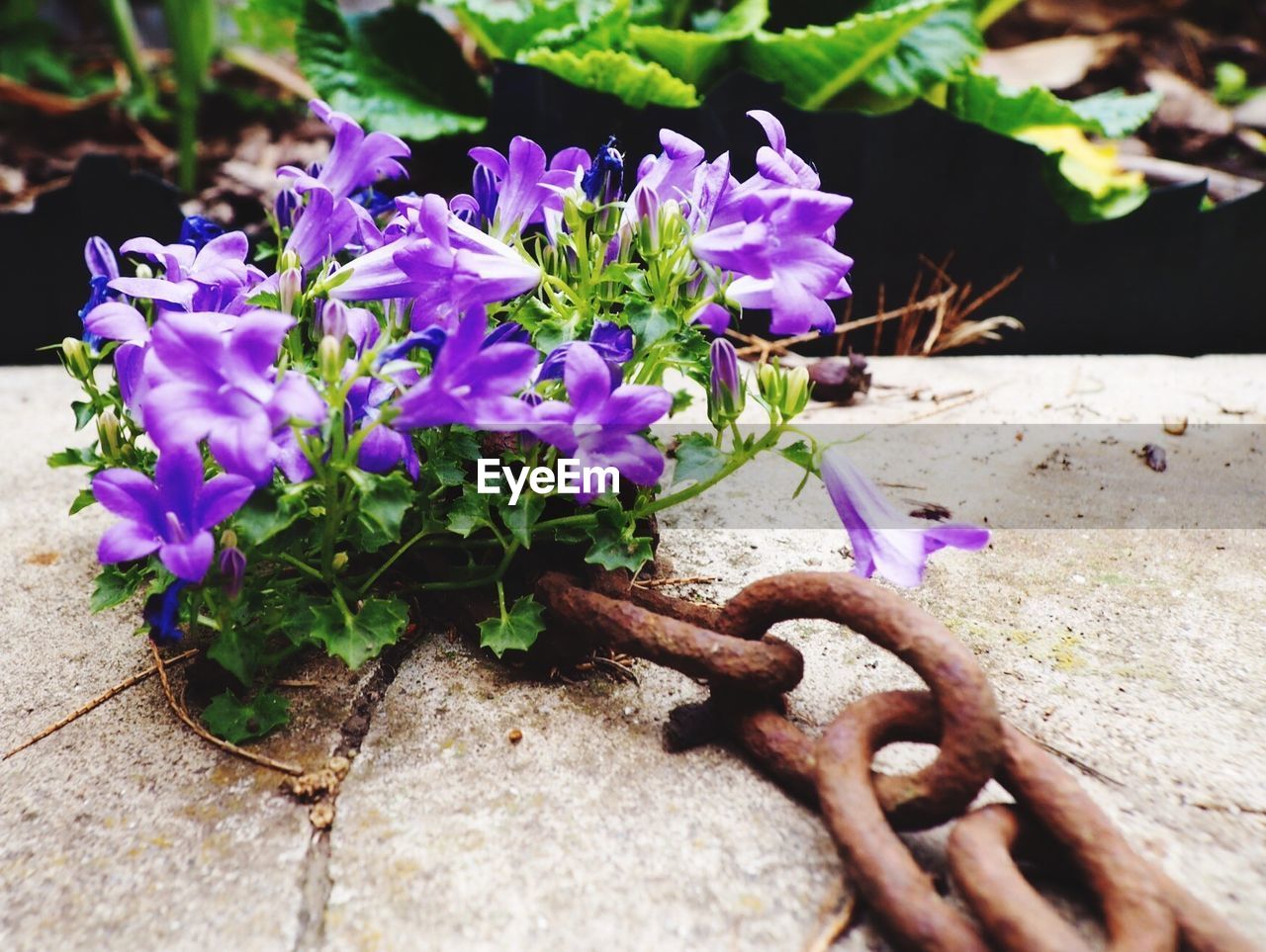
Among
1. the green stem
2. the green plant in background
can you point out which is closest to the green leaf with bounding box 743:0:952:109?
the green plant in background

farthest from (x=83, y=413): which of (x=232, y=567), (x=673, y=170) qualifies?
(x=673, y=170)

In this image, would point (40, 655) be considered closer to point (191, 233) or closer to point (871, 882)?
point (191, 233)

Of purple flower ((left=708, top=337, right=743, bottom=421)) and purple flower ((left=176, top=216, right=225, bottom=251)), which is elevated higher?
purple flower ((left=176, top=216, right=225, bottom=251))

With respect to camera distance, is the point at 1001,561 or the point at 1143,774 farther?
the point at 1001,561

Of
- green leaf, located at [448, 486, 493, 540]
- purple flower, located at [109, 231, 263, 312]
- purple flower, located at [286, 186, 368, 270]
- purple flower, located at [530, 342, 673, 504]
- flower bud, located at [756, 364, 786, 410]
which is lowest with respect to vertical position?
green leaf, located at [448, 486, 493, 540]

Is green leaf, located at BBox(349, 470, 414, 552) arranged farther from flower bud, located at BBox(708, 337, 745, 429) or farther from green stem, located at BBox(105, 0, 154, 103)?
green stem, located at BBox(105, 0, 154, 103)

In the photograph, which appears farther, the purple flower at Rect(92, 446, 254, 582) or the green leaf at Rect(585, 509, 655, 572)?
the green leaf at Rect(585, 509, 655, 572)

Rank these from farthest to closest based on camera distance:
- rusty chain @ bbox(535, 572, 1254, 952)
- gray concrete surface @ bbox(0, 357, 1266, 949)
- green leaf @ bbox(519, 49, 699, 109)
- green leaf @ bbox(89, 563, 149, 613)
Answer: green leaf @ bbox(519, 49, 699, 109) → green leaf @ bbox(89, 563, 149, 613) → gray concrete surface @ bbox(0, 357, 1266, 949) → rusty chain @ bbox(535, 572, 1254, 952)

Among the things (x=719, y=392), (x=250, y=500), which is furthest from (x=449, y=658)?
(x=719, y=392)
